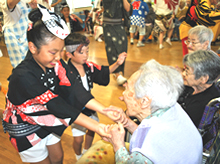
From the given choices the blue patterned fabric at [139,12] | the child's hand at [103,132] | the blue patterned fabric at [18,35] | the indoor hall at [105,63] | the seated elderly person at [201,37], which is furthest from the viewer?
the blue patterned fabric at [139,12]

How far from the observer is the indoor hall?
6.85ft

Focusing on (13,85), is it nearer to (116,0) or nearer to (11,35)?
(11,35)

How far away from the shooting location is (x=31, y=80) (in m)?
1.20

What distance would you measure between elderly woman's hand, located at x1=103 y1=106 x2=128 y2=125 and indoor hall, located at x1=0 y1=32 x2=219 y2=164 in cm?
82

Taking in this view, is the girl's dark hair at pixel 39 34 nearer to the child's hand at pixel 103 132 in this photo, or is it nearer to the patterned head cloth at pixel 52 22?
the patterned head cloth at pixel 52 22

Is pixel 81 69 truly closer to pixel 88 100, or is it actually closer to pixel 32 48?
pixel 88 100

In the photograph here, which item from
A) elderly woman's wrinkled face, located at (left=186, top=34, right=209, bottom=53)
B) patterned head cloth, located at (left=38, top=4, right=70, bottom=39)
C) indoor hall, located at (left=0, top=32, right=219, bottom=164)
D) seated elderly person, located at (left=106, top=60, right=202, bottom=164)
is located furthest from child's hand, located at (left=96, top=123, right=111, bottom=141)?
elderly woman's wrinkled face, located at (left=186, top=34, right=209, bottom=53)

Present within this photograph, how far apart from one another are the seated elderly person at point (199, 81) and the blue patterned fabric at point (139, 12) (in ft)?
15.1

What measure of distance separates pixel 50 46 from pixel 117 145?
2.39 ft

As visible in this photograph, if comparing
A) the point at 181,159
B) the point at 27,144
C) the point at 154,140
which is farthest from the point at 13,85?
the point at 181,159

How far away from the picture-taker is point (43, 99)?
121 cm

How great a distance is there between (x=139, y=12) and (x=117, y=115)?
511 cm

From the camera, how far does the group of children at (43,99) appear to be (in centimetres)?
119

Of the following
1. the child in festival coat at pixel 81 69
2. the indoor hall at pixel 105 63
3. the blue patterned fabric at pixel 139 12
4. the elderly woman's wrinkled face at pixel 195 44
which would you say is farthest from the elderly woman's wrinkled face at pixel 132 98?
the blue patterned fabric at pixel 139 12
